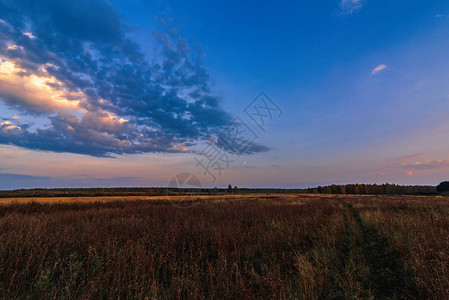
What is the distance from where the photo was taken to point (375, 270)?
4691mm

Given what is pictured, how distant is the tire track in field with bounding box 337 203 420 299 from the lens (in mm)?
3568

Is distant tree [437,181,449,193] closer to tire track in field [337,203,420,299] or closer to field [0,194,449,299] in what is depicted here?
field [0,194,449,299]

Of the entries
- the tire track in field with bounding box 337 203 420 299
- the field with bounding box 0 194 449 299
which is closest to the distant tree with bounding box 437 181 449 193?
the field with bounding box 0 194 449 299

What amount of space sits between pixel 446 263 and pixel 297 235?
364 centimetres

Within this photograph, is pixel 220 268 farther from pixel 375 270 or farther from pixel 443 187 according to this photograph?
pixel 443 187

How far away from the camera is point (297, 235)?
6676mm

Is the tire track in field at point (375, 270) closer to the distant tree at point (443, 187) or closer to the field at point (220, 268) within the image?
the field at point (220, 268)

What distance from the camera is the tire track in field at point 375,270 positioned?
11.7ft

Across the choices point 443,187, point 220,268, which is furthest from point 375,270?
point 443,187

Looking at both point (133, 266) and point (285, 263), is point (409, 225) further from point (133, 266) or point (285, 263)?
point (133, 266)

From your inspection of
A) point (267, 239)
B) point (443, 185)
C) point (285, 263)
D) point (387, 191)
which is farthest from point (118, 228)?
point (387, 191)

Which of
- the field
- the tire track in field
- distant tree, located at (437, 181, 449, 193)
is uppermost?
distant tree, located at (437, 181, 449, 193)

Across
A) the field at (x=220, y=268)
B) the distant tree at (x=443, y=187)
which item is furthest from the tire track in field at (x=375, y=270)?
the distant tree at (x=443, y=187)

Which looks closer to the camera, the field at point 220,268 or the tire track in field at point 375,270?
the field at point 220,268
